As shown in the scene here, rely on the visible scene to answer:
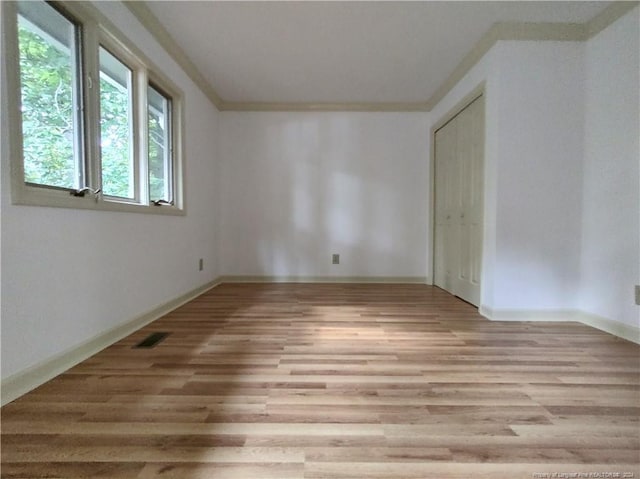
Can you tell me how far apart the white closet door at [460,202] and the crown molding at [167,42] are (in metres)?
2.74

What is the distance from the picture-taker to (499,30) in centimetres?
239

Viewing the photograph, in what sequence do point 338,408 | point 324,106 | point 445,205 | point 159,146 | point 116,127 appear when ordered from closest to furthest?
point 338,408
point 116,127
point 159,146
point 445,205
point 324,106

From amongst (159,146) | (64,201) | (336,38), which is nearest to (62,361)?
(64,201)

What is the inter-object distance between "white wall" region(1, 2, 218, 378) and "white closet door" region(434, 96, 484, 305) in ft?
8.99

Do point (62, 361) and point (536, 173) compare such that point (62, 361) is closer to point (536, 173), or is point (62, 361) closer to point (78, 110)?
point (78, 110)

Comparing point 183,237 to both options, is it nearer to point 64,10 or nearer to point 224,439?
point 64,10

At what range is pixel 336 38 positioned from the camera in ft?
8.44

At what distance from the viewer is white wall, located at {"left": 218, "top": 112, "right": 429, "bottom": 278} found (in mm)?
4055

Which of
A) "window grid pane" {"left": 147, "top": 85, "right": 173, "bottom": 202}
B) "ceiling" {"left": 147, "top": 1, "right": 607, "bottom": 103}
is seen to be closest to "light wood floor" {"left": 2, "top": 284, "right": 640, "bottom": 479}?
"window grid pane" {"left": 147, "top": 85, "right": 173, "bottom": 202}

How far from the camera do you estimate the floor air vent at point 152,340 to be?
188cm

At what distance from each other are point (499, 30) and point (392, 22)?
0.84 m

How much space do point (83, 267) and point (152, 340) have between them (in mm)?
619

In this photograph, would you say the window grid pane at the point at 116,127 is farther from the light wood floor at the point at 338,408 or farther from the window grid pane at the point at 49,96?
the light wood floor at the point at 338,408

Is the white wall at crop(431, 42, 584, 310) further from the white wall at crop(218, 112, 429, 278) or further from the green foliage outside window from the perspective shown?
the green foliage outside window
